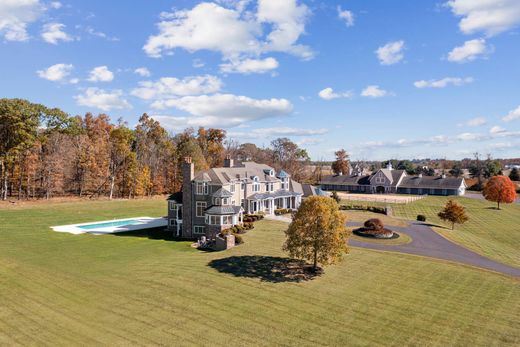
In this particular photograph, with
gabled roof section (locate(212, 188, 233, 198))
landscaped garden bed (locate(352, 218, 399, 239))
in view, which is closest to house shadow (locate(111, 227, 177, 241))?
gabled roof section (locate(212, 188, 233, 198))

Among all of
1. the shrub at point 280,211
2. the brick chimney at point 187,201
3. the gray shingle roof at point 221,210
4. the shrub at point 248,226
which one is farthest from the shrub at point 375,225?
the brick chimney at point 187,201

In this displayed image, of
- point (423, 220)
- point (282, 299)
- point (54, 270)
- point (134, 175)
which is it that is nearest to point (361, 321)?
point (282, 299)

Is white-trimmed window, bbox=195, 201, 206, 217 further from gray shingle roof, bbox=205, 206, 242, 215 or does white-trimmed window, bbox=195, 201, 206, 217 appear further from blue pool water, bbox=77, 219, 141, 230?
blue pool water, bbox=77, 219, 141, 230

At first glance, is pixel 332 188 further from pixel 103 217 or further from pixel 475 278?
pixel 475 278

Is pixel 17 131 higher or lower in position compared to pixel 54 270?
higher

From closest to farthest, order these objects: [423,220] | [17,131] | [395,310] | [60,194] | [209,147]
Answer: [395,310] → [423,220] → [17,131] → [60,194] → [209,147]

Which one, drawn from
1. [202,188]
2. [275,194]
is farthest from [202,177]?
[275,194]

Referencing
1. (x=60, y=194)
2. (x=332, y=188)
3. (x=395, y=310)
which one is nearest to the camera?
(x=395, y=310)
